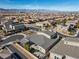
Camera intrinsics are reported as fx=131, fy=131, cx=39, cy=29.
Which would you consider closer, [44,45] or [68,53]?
[68,53]

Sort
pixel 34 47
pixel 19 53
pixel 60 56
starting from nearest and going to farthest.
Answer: pixel 60 56, pixel 19 53, pixel 34 47

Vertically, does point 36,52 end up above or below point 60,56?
below

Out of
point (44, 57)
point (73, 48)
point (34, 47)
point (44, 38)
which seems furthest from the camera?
point (44, 38)

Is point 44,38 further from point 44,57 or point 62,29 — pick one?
point 62,29

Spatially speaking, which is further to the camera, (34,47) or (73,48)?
(34,47)

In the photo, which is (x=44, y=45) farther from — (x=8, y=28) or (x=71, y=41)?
(x=8, y=28)

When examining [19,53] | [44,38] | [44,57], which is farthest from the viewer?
[44,38]

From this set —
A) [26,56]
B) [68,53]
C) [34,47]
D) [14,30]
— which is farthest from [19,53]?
[14,30]

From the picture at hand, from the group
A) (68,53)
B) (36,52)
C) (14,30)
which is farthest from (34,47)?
(14,30)

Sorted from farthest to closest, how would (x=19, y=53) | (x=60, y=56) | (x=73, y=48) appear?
1. (x=19, y=53)
2. (x=73, y=48)
3. (x=60, y=56)
